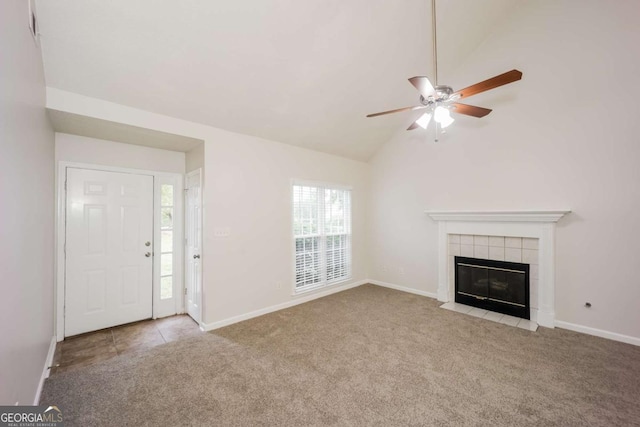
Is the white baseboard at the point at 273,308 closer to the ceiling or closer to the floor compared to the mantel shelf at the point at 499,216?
closer to the floor

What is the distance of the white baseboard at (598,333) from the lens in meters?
2.92

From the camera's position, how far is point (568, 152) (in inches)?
129

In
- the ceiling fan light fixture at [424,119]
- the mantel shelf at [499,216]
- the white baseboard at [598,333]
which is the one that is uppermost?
the ceiling fan light fixture at [424,119]

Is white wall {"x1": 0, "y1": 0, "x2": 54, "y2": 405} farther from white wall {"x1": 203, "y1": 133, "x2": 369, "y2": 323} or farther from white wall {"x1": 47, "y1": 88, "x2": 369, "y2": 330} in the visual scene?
white wall {"x1": 203, "y1": 133, "x2": 369, "y2": 323}

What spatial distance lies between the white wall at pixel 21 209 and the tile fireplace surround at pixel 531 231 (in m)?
4.62

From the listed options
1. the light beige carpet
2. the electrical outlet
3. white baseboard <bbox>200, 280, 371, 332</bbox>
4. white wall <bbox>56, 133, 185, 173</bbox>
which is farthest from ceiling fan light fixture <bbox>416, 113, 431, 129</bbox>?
white wall <bbox>56, 133, 185, 173</bbox>

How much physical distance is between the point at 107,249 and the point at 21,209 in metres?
2.10

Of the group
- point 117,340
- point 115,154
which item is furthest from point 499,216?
point 115,154

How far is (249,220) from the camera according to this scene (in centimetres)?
376

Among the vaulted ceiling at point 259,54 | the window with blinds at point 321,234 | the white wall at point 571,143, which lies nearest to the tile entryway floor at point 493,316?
the white wall at point 571,143

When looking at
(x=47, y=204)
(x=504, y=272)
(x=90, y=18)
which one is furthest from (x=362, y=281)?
(x=90, y=18)

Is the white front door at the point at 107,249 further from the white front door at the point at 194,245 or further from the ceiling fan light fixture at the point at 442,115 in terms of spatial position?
the ceiling fan light fixture at the point at 442,115

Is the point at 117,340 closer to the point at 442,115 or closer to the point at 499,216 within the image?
the point at 442,115

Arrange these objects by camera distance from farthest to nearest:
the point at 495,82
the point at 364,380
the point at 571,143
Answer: the point at 571,143, the point at 364,380, the point at 495,82
